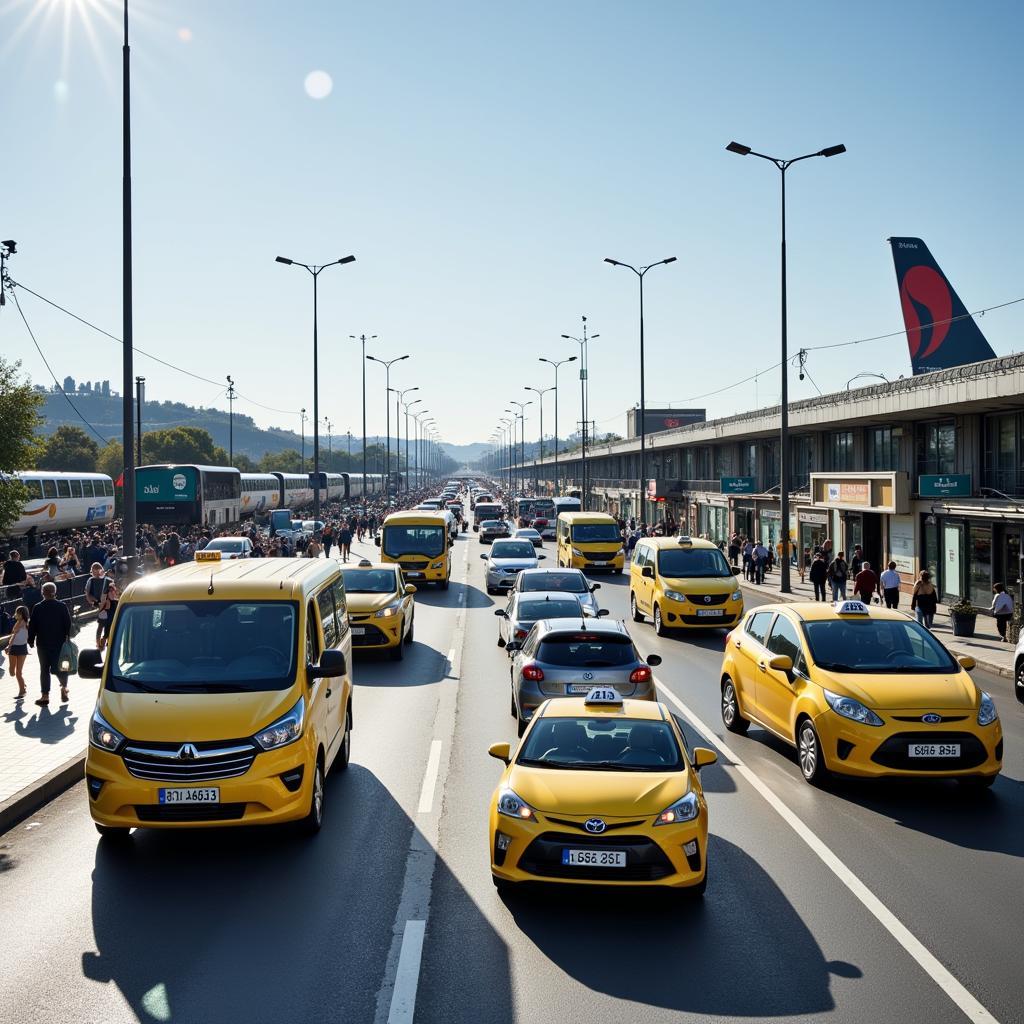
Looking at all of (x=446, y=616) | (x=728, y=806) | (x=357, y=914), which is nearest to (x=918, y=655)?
(x=728, y=806)

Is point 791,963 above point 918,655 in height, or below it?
below

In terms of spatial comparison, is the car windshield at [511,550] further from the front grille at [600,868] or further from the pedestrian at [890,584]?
the front grille at [600,868]

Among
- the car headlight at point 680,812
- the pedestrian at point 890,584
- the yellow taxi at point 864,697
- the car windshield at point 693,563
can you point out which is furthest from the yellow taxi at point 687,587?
the car headlight at point 680,812

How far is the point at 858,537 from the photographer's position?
123ft

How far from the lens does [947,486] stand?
2848cm

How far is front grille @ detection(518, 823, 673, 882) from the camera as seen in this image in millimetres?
6816

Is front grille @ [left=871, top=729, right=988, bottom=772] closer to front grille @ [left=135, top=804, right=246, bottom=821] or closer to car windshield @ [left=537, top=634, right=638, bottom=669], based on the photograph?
car windshield @ [left=537, top=634, right=638, bottom=669]

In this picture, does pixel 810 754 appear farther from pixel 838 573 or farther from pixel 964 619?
pixel 838 573

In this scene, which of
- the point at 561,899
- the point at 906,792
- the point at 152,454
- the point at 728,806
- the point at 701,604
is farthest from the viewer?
the point at 152,454

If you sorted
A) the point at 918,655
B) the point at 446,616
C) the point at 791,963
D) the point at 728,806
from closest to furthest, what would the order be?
the point at 791,963, the point at 728,806, the point at 918,655, the point at 446,616

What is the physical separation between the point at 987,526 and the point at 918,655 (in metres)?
19.0

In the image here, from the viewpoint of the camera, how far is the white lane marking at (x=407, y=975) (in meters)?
5.56

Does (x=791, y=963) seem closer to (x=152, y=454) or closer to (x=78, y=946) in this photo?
(x=78, y=946)

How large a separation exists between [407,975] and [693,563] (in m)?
17.7
